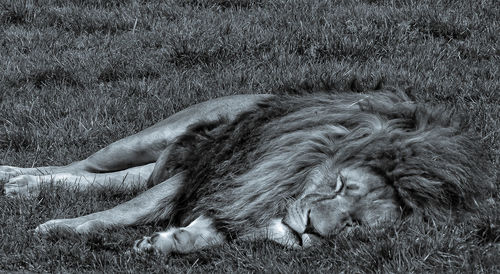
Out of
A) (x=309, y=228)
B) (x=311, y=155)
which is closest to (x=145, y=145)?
(x=311, y=155)

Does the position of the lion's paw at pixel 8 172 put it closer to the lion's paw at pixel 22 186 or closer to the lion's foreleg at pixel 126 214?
the lion's paw at pixel 22 186

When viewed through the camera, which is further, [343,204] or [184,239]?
[184,239]

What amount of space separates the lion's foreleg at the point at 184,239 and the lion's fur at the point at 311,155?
0.09 metres

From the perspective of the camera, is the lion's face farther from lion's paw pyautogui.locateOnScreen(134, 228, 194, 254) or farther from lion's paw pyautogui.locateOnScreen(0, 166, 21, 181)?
lion's paw pyautogui.locateOnScreen(0, 166, 21, 181)

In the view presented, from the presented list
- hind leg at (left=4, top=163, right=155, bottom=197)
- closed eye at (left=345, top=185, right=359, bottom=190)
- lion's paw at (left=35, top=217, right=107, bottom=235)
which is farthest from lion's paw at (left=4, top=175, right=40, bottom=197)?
closed eye at (left=345, top=185, right=359, bottom=190)

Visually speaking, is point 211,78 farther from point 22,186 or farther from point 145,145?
point 22,186

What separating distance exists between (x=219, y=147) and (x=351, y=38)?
3197 millimetres

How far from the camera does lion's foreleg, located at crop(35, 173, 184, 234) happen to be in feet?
13.6

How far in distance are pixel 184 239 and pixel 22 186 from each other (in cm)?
130

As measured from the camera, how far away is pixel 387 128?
14.2ft

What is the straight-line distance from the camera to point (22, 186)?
4.75 m

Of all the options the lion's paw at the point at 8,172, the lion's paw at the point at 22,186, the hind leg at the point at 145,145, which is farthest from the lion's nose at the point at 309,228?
the lion's paw at the point at 8,172

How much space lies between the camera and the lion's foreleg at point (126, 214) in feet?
13.6

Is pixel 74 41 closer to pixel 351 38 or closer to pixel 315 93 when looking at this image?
pixel 351 38
